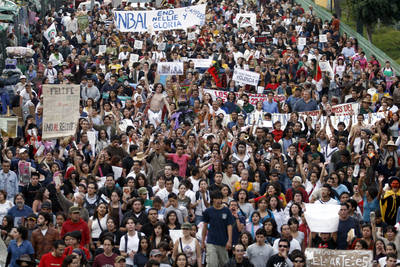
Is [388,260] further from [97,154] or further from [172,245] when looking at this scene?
[97,154]

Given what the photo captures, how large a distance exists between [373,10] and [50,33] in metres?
12.4

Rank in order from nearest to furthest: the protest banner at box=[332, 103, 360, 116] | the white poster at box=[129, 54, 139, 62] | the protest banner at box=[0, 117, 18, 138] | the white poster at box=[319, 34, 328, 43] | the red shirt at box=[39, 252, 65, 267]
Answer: the red shirt at box=[39, 252, 65, 267] < the protest banner at box=[0, 117, 18, 138] < the protest banner at box=[332, 103, 360, 116] < the white poster at box=[129, 54, 139, 62] < the white poster at box=[319, 34, 328, 43]

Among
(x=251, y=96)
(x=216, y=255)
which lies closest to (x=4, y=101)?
(x=251, y=96)

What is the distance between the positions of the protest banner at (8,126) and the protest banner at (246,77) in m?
7.30

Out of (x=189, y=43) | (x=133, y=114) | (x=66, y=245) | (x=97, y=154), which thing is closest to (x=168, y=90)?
(x=133, y=114)

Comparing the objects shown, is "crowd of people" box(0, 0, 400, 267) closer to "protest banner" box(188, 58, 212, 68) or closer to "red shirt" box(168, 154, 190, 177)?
"red shirt" box(168, 154, 190, 177)

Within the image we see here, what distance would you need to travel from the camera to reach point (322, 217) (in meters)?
16.3

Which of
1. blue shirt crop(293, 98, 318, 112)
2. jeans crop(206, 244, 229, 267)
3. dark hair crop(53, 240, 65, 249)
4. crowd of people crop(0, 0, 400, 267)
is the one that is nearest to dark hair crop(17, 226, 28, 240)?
crowd of people crop(0, 0, 400, 267)

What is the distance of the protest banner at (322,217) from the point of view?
16.2 meters

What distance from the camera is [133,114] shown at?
80.2ft

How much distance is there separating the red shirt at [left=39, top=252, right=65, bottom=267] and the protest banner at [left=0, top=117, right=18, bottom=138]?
661cm

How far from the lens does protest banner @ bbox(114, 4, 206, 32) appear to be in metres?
32.3

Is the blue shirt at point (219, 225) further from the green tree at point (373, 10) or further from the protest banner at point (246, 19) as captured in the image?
the green tree at point (373, 10)

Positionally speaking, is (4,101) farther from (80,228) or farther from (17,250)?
(17,250)
